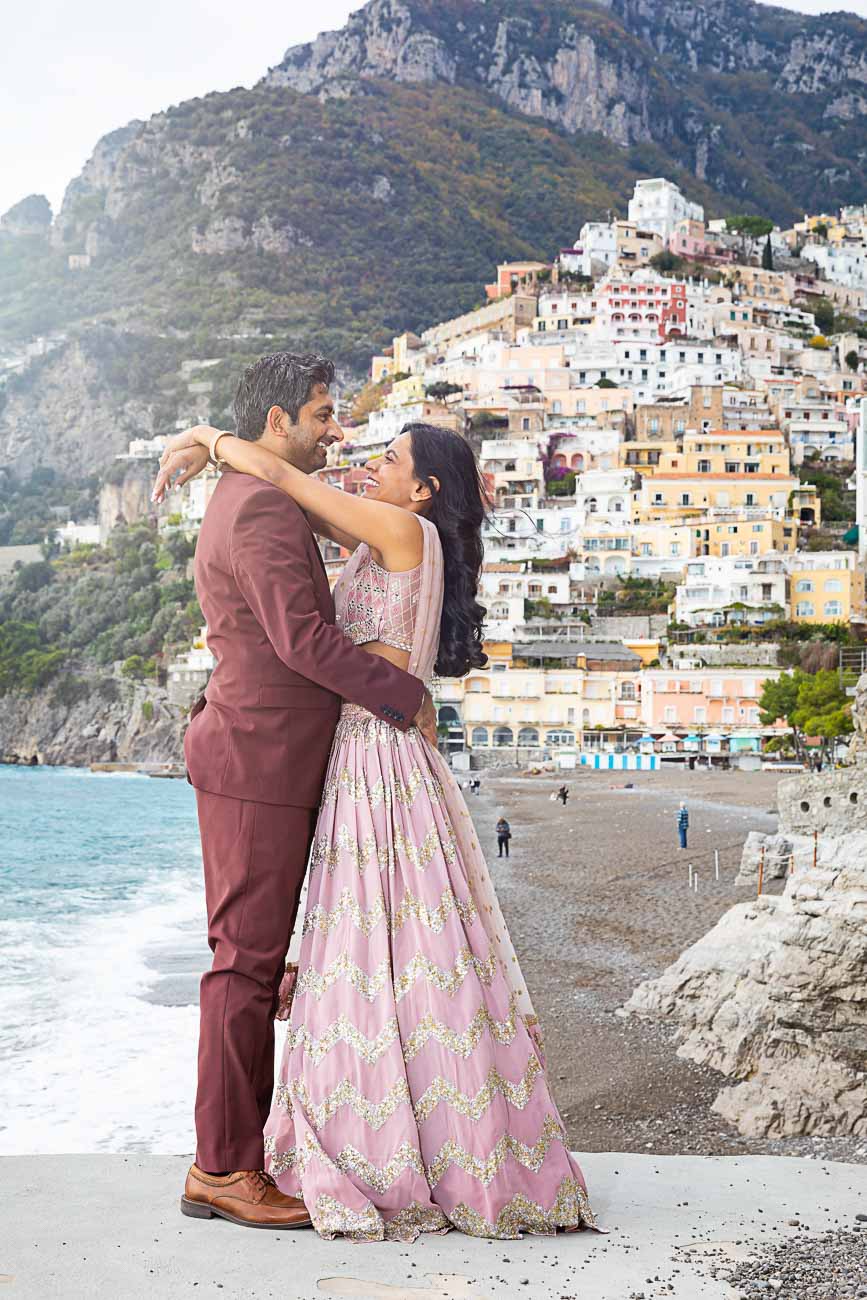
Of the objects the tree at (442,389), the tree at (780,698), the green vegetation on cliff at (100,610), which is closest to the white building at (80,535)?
the green vegetation on cliff at (100,610)

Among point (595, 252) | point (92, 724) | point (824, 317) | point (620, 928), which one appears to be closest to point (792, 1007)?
point (620, 928)

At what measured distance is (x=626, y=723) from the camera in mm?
47562

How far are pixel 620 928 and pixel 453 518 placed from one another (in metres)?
11.5

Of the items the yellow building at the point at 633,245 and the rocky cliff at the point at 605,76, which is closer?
the yellow building at the point at 633,245

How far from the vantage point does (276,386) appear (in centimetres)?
312

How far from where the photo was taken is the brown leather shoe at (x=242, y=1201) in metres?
2.81

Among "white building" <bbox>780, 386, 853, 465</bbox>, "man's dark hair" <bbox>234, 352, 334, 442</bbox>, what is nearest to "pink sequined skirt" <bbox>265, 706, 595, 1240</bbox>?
"man's dark hair" <bbox>234, 352, 334, 442</bbox>

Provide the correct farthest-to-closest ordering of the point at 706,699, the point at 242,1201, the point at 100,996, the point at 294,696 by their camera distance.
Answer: the point at 706,699, the point at 100,996, the point at 294,696, the point at 242,1201

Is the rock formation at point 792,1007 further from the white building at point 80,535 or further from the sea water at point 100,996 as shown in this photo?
Answer: the white building at point 80,535

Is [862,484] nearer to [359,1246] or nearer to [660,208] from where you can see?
[359,1246]

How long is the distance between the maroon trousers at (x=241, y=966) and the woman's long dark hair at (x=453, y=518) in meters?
0.62

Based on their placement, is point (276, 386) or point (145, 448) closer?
point (276, 386)

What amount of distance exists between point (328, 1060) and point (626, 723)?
45254mm

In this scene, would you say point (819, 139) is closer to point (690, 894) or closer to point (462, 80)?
point (462, 80)
